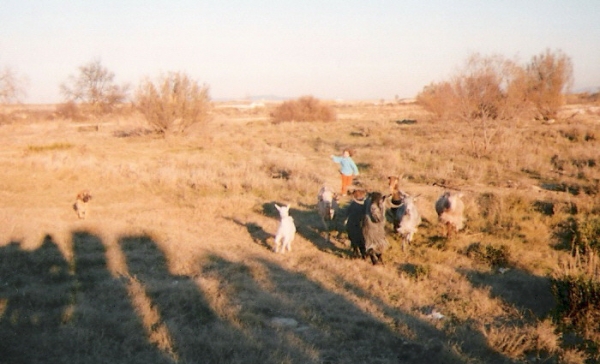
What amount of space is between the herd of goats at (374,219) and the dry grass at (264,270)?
10.9 inches

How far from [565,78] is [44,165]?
101 ft

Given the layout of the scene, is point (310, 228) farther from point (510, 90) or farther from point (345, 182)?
point (510, 90)

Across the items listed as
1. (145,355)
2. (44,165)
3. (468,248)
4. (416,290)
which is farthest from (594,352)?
(44,165)

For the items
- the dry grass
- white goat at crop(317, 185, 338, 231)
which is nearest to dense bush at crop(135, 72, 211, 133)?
the dry grass

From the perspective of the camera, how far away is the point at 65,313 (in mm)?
6039

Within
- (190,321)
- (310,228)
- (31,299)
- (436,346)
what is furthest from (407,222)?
(31,299)

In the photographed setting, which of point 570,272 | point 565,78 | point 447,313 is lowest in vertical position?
point 447,313

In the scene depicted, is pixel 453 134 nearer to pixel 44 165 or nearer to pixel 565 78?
pixel 565 78

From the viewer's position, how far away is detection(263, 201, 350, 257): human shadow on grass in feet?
30.5

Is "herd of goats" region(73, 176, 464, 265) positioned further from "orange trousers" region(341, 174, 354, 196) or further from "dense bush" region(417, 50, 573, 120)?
"dense bush" region(417, 50, 573, 120)

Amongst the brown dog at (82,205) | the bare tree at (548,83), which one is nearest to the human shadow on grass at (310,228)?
the brown dog at (82,205)

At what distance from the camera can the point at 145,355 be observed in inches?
204

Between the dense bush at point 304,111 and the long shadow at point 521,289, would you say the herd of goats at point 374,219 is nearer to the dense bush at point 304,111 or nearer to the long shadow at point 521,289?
the long shadow at point 521,289

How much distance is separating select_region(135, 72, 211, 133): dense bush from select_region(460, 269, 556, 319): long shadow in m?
22.7
